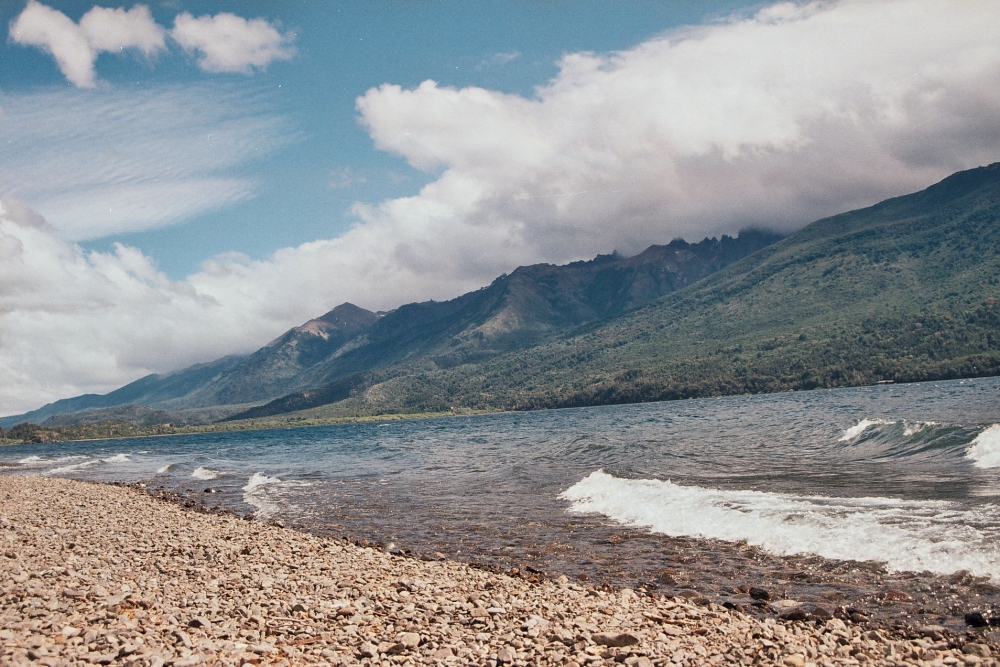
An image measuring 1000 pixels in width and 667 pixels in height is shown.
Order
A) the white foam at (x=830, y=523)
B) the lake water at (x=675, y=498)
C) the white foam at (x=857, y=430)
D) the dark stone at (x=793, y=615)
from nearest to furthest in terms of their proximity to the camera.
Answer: the dark stone at (x=793, y=615) < the white foam at (x=830, y=523) < the lake water at (x=675, y=498) < the white foam at (x=857, y=430)

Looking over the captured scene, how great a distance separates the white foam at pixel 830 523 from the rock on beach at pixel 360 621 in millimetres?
5681

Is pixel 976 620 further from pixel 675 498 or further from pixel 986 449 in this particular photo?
pixel 986 449

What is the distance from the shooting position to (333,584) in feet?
47.7

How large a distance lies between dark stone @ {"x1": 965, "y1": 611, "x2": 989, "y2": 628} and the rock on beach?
1350mm

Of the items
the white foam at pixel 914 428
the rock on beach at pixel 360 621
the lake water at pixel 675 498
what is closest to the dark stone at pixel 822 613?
the rock on beach at pixel 360 621

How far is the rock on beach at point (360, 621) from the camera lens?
31.6 ft

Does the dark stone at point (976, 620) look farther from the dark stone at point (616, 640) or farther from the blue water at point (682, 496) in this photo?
the dark stone at point (616, 640)

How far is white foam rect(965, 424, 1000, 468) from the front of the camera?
97.3ft

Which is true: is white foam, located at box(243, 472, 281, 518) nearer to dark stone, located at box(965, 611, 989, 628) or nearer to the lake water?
the lake water

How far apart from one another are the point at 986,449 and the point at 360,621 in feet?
110

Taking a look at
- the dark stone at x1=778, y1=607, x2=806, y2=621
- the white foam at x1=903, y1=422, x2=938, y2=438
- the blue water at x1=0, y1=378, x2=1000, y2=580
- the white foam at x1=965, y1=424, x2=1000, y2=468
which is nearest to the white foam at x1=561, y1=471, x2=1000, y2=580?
the blue water at x1=0, y1=378, x2=1000, y2=580

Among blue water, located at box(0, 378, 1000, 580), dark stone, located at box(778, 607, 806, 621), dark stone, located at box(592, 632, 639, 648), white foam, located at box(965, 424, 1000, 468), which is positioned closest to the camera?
dark stone, located at box(592, 632, 639, 648)

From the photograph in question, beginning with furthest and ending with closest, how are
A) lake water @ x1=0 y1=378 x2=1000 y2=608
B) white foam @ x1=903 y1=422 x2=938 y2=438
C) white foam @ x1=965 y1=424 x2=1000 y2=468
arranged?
white foam @ x1=903 y1=422 x2=938 y2=438, white foam @ x1=965 y1=424 x2=1000 y2=468, lake water @ x1=0 y1=378 x2=1000 y2=608

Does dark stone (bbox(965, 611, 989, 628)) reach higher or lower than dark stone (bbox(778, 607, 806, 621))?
lower
